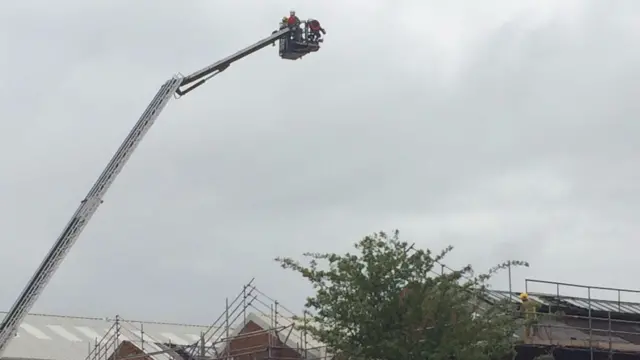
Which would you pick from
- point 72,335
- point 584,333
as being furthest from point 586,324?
point 72,335

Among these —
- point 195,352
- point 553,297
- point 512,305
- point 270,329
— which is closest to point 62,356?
point 195,352

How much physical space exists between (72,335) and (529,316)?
2663 cm

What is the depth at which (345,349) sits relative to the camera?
80.6ft

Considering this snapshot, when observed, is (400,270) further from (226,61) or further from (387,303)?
(226,61)

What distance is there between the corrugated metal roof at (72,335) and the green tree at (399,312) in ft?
56.4

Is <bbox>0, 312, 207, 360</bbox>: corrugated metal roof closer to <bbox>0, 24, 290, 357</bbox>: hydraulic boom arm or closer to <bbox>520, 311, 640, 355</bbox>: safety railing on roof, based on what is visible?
<bbox>0, 24, 290, 357</bbox>: hydraulic boom arm

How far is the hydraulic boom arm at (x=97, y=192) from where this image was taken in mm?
32656

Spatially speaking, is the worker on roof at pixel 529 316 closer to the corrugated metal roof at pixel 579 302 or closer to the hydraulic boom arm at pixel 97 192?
the corrugated metal roof at pixel 579 302

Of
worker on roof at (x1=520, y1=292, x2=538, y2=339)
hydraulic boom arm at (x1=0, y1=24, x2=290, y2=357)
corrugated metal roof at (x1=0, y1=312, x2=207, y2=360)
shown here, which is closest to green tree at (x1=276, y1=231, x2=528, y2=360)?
worker on roof at (x1=520, y1=292, x2=538, y2=339)

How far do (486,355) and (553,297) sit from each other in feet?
31.2

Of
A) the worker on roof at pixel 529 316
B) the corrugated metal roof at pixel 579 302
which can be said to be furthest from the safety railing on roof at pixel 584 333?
the corrugated metal roof at pixel 579 302

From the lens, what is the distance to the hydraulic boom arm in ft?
107

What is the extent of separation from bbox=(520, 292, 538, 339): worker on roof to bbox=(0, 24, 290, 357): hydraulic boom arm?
10749mm

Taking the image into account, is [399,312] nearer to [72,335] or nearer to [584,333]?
[584,333]
